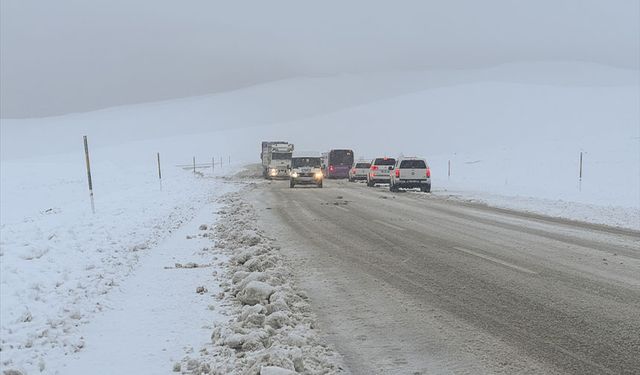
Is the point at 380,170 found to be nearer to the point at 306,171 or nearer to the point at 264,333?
the point at 306,171

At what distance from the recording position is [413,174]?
90.3 ft

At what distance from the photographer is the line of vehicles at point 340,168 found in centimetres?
2764

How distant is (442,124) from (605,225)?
9956 cm

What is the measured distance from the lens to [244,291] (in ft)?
21.2

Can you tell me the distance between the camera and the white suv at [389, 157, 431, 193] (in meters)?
27.4

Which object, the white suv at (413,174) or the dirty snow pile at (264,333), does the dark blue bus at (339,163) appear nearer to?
the white suv at (413,174)

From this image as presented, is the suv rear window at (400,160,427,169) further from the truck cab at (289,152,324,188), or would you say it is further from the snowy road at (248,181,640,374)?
the snowy road at (248,181,640,374)

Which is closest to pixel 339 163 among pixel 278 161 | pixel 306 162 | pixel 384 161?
pixel 278 161

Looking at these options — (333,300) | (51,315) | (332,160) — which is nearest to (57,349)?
(51,315)

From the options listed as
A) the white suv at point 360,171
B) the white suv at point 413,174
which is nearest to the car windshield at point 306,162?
the white suv at point 413,174

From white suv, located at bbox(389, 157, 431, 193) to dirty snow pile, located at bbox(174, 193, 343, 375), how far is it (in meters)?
20.1

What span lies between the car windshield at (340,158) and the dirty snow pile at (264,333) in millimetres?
39716

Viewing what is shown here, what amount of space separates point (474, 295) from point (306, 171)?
25.3 m

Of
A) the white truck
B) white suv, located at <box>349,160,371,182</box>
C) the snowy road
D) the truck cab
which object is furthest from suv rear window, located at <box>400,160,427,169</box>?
the white truck
